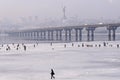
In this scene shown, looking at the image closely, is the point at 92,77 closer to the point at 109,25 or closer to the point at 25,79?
the point at 25,79

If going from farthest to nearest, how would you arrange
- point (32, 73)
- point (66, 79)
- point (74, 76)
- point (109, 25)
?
1. point (109, 25)
2. point (32, 73)
3. point (74, 76)
4. point (66, 79)

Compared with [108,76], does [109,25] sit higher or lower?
higher

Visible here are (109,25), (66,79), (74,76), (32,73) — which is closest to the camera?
(66,79)

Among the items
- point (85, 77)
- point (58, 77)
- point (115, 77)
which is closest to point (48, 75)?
point (58, 77)

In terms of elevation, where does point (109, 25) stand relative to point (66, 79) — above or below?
above

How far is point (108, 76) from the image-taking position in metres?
34.9

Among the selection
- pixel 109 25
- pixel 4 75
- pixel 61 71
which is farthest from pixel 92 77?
pixel 109 25

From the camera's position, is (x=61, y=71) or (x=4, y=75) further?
(x=61, y=71)

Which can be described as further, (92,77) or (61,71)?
(61,71)

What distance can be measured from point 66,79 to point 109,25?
137837mm

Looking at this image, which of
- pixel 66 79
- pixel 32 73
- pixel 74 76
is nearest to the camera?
pixel 66 79

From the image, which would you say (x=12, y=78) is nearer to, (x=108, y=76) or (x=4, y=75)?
(x=4, y=75)

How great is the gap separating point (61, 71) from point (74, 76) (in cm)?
443

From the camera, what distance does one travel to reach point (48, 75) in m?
36.4
